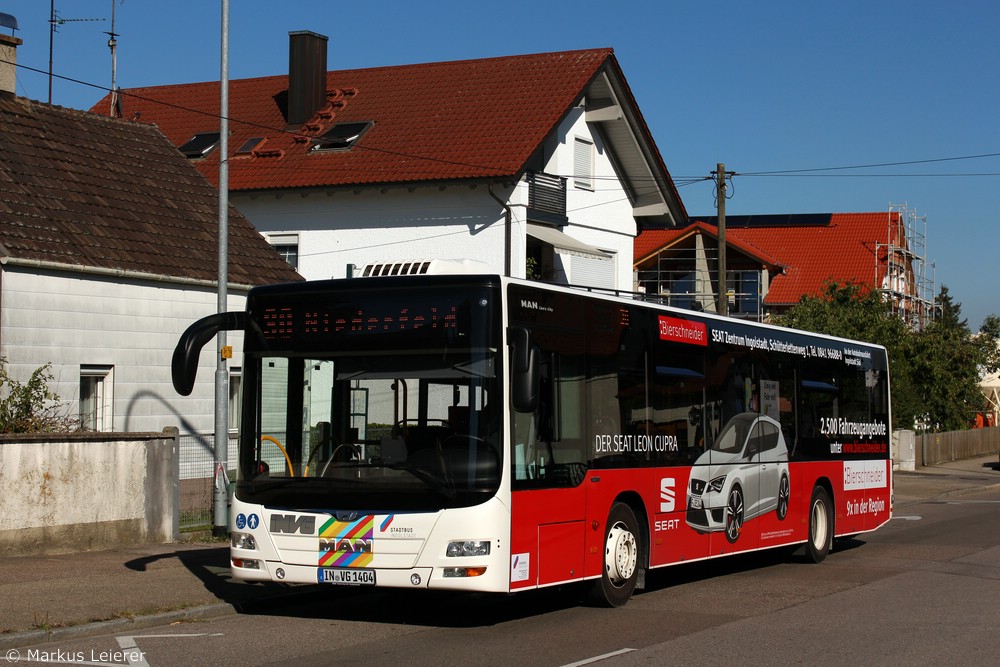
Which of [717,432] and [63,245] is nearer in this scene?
[717,432]

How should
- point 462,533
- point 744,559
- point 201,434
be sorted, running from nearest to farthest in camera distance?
1. point 462,533
2. point 744,559
3. point 201,434

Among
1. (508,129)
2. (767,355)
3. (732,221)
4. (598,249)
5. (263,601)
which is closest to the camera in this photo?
(263,601)

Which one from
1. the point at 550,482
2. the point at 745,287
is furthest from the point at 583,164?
the point at 745,287

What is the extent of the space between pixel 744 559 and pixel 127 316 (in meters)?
10.5

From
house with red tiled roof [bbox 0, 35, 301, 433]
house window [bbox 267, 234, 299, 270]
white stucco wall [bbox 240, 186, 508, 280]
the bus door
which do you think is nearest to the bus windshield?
the bus door

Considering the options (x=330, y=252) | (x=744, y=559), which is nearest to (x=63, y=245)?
(x=744, y=559)

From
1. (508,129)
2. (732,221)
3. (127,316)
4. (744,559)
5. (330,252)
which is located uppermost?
(732,221)

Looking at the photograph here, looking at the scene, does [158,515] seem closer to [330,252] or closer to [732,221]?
[330,252]

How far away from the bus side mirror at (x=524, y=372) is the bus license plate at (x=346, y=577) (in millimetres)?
1805

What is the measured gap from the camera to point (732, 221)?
79.4 m

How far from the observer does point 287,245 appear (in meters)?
33.8

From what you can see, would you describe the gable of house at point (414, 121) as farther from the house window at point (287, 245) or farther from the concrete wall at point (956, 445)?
the concrete wall at point (956, 445)

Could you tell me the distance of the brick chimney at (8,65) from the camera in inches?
891

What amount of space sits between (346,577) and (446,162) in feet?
71.6
